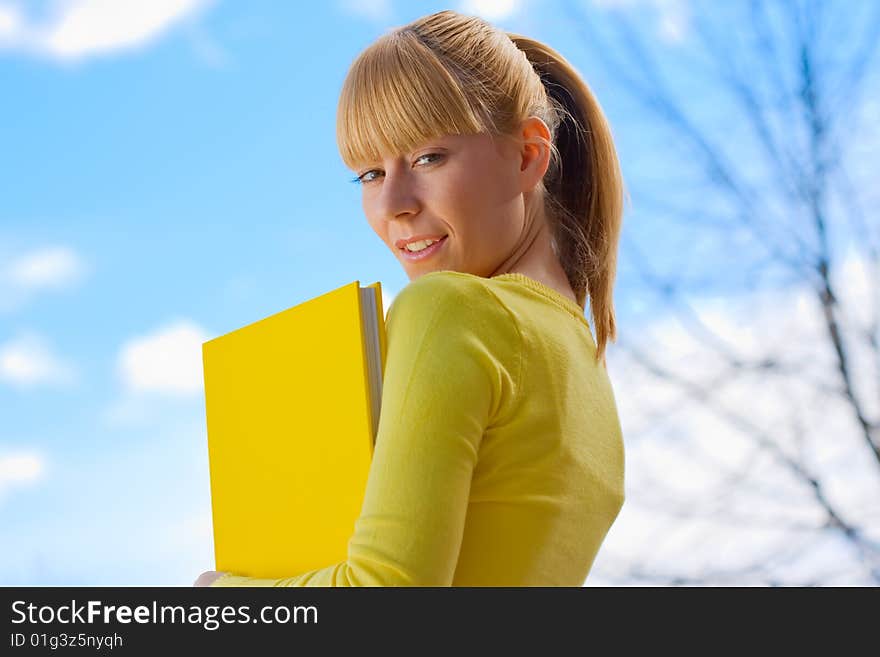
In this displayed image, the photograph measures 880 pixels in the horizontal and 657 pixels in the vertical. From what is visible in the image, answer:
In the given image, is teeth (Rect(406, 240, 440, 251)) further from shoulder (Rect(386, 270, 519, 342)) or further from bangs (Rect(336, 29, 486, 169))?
shoulder (Rect(386, 270, 519, 342))

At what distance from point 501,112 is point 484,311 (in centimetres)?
37

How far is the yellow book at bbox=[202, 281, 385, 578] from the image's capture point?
3.09 ft

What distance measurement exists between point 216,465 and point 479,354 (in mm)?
449

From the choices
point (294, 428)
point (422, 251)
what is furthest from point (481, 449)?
point (422, 251)

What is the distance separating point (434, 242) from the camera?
3.77 ft

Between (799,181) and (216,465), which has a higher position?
(799,181)

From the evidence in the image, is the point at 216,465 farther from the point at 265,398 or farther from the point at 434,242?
the point at 434,242

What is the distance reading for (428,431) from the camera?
2.74ft

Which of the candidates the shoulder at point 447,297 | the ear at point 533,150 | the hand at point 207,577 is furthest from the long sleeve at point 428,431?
the ear at point 533,150

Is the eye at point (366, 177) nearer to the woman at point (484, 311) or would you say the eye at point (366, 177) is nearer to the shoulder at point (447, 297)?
the woman at point (484, 311)

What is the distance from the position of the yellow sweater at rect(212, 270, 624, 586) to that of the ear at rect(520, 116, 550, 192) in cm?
18

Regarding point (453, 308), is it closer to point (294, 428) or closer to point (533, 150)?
point (294, 428)
